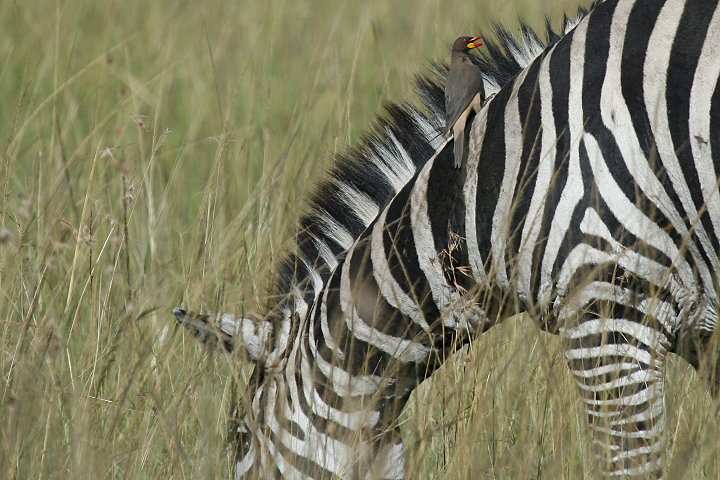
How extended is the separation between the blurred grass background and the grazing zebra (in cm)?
13

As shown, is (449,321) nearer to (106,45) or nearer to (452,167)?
(452,167)

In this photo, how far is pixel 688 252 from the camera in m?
2.70

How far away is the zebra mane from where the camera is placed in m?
3.20

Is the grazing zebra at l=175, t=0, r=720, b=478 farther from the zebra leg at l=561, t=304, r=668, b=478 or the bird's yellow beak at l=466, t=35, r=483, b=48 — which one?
the bird's yellow beak at l=466, t=35, r=483, b=48

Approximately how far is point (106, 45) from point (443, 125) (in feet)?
13.9

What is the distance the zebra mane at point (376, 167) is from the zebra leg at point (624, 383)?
80cm

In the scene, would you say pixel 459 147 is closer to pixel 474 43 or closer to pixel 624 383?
pixel 474 43

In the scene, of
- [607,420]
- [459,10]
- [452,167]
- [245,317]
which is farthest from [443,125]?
[459,10]

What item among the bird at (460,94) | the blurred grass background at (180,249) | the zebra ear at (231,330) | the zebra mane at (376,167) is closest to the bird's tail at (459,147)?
the bird at (460,94)

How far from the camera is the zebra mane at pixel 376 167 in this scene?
3197 mm

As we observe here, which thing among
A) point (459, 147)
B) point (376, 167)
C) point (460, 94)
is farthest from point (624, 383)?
point (376, 167)

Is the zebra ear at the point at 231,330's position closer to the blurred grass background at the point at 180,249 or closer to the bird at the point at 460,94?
the blurred grass background at the point at 180,249

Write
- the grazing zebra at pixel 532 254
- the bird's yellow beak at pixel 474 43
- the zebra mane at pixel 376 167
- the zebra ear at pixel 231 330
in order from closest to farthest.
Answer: the grazing zebra at pixel 532 254 → the zebra ear at pixel 231 330 → the bird's yellow beak at pixel 474 43 → the zebra mane at pixel 376 167

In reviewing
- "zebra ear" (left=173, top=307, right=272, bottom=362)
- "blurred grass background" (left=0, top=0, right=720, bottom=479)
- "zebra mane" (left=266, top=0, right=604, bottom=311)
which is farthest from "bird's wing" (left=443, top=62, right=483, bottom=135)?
"zebra ear" (left=173, top=307, right=272, bottom=362)
